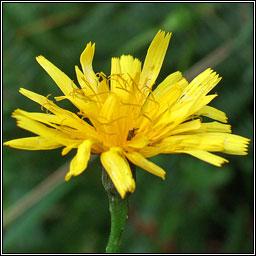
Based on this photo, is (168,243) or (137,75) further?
(168,243)

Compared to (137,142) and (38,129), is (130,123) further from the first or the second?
(38,129)

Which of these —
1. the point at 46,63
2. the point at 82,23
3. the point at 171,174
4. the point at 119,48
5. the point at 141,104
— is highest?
the point at 82,23

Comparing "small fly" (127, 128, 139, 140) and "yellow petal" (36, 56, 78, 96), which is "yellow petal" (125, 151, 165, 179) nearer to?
"small fly" (127, 128, 139, 140)

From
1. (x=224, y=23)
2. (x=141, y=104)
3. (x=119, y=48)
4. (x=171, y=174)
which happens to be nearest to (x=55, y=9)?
(x=119, y=48)

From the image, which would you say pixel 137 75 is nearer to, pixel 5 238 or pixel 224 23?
pixel 5 238

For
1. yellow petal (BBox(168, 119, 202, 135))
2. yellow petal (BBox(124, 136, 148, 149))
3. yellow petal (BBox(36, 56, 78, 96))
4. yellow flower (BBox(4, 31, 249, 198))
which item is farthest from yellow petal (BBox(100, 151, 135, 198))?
yellow petal (BBox(36, 56, 78, 96))

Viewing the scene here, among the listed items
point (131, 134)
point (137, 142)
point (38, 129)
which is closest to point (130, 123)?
point (131, 134)

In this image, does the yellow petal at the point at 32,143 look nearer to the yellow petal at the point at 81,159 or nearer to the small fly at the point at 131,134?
the yellow petal at the point at 81,159

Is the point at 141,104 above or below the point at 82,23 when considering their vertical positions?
below
